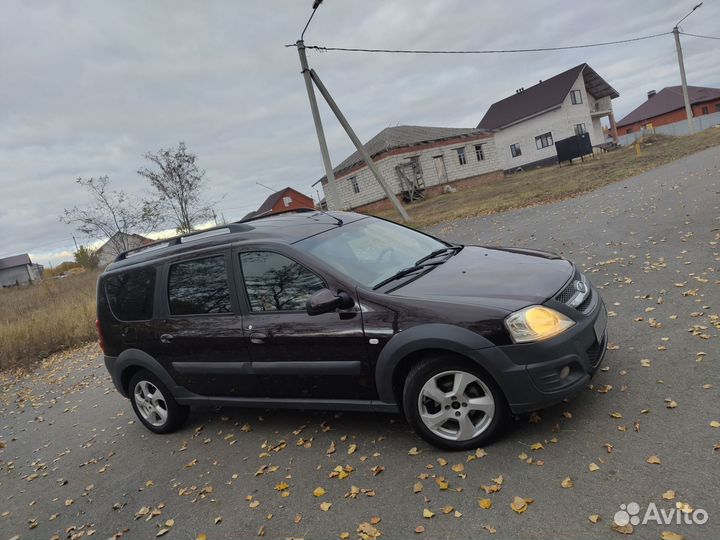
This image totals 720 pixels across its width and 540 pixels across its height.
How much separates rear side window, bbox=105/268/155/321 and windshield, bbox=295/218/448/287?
1.88 m

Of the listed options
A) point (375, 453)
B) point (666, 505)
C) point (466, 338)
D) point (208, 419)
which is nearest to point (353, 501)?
point (375, 453)

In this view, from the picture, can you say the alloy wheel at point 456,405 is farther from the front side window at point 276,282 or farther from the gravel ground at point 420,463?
the front side window at point 276,282

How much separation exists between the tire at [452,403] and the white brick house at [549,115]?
3946 centimetres

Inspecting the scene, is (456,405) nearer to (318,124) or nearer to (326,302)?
(326,302)

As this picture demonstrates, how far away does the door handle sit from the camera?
4.11 meters

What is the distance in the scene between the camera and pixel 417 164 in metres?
34.2

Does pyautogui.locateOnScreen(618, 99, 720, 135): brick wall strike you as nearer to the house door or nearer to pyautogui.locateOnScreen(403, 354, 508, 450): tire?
the house door

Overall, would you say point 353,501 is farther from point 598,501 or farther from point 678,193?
point 678,193

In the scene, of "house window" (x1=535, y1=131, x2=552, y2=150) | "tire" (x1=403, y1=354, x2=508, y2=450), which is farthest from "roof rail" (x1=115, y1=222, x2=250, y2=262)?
"house window" (x1=535, y1=131, x2=552, y2=150)

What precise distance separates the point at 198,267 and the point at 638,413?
3.74 m

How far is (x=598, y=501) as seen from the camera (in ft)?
8.93

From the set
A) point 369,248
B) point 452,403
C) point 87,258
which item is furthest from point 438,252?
point 87,258

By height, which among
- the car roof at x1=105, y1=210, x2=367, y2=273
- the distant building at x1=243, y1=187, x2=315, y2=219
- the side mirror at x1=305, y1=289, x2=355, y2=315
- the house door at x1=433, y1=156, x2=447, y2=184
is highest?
the distant building at x1=243, y1=187, x2=315, y2=219

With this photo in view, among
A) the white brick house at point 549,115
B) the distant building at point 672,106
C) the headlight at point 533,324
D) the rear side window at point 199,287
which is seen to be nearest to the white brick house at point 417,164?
the white brick house at point 549,115
